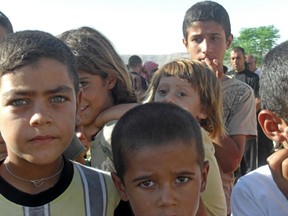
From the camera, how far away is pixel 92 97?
2367mm

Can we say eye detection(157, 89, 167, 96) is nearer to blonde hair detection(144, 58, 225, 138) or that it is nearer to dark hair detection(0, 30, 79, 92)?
blonde hair detection(144, 58, 225, 138)

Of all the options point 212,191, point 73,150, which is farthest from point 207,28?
point 73,150

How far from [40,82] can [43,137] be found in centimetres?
19

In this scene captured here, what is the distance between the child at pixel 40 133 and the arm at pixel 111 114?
1.30ft

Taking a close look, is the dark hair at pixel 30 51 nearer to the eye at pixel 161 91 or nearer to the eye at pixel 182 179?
the eye at pixel 182 179

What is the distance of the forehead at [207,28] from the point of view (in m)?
3.38

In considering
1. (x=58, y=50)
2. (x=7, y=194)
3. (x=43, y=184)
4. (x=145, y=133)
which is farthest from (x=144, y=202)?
(x=58, y=50)

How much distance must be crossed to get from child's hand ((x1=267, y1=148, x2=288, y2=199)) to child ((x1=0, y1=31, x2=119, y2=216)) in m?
0.62

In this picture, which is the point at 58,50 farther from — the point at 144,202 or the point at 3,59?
the point at 144,202

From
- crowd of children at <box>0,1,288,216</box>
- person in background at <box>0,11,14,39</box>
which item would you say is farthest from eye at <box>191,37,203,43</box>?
person in background at <box>0,11,14,39</box>

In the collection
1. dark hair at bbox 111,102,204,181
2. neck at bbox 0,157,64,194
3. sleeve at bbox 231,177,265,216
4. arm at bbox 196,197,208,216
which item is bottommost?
arm at bbox 196,197,208,216

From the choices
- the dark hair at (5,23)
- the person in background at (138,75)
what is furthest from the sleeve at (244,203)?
the person in background at (138,75)

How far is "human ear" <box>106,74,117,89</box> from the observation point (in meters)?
2.44

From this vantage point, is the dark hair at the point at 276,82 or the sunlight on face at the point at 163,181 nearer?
the sunlight on face at the point at 163,181
